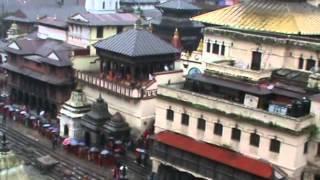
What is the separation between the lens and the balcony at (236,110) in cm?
3566

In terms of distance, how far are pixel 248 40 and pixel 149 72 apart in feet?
38.4

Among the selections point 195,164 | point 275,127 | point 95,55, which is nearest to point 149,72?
point 95,55

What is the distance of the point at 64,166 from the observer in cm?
4781

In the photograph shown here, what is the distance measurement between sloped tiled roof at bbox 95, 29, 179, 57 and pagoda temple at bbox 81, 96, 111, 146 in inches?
211

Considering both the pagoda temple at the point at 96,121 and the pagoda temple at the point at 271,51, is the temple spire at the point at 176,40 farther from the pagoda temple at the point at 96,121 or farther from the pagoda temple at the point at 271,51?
the pagoda temple at the point at 96,121

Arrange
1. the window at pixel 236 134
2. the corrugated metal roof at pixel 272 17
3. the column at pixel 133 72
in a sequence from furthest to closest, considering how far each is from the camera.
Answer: the column at pixel 133 72, the corrugated metal roof at pixel 272 17, the window at pixel 236 134

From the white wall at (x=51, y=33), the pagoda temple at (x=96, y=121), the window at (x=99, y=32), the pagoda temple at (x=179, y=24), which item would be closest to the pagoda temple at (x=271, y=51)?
the pagoda temple at (x=96, y=121)

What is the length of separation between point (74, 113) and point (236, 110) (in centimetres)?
1993

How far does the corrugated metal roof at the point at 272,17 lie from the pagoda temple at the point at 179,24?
18895 millimetres

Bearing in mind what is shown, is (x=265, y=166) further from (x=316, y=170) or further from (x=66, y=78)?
(x=66, y=78)

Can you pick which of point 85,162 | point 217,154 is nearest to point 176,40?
point 85,162

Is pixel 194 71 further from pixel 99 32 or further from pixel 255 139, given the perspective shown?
pixel 255 139

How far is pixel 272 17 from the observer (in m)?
46.1

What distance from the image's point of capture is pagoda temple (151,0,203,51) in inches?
2721
